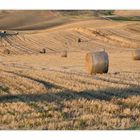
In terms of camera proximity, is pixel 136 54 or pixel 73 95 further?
pixel 136 54

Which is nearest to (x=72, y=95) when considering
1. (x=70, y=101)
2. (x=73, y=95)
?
(x=73, y=95)

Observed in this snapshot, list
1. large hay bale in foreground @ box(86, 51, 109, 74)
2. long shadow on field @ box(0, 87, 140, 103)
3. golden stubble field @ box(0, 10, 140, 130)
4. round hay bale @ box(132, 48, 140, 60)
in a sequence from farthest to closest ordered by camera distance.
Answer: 1. round hay bale @ box(132, 48, 140, 60)
2. large hay bale in foreground @ box(86, 51, 109, 74)
3. long shadow on field @ box(0, 87, 140, 103)
4. golden stubble field @ box(0, 10, 140, 130)

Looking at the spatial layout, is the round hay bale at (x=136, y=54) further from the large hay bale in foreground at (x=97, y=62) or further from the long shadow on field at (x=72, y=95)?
the long shadow on field at (x=72, y=95)

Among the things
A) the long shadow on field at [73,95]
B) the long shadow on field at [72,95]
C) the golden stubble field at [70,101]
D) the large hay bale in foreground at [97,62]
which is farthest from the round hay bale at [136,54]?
the long shadow on field at [72,95]

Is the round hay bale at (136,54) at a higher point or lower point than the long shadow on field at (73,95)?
higher

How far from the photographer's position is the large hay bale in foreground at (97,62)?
11492mm

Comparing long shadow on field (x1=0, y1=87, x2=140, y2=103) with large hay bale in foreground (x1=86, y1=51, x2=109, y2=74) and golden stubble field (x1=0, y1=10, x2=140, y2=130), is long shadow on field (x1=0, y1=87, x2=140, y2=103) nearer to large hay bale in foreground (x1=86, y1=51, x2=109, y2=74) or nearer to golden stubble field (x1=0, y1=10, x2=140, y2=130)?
golden stubble field (x1=0, y1=10, x2=140, y2=130)

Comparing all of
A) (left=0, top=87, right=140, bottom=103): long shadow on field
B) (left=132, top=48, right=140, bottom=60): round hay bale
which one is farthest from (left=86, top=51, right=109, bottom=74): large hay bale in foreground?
(left=132, top=48, right=140, bottom=60): round hay bale

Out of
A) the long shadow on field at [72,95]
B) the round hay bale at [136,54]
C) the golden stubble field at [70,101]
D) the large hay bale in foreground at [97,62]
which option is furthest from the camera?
the round hay bale at [136,54]

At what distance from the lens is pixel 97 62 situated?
11.5 metres

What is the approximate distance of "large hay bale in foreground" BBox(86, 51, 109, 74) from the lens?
37.7 feet

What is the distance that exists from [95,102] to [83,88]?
1534 millimetres

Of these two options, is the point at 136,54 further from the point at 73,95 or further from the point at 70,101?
the point at 70,101
